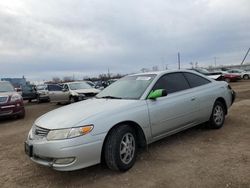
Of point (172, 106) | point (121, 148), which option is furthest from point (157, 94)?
point (121, 148)

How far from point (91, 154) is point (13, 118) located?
8091 millimetres

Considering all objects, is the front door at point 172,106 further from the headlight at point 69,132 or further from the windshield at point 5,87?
the windshield at point 5,87

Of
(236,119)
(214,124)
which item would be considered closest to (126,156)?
(214,124)

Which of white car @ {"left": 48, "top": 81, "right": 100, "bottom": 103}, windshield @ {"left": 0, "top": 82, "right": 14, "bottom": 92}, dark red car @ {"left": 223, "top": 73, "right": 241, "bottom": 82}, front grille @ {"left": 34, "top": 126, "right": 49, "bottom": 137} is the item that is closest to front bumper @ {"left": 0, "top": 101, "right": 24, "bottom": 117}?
windshield @ {"left": 0, "top": 82, "right": 14, "bottom": 92}

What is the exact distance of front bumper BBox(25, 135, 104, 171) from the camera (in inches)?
133

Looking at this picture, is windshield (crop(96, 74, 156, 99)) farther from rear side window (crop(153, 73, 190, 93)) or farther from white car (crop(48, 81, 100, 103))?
white car (crop(48, 81, 100, 103))

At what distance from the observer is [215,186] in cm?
325

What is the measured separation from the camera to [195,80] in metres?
5.61

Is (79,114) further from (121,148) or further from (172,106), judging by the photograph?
(172,106)

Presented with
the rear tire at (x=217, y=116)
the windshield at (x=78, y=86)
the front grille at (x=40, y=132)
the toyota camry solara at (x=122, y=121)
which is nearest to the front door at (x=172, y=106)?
the toyota camry solara at (x=122, y=121)

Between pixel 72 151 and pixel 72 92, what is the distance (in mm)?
11280

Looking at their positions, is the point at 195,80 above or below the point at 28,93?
above

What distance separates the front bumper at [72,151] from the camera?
3.39 meters

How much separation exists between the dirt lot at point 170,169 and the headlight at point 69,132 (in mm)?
702
